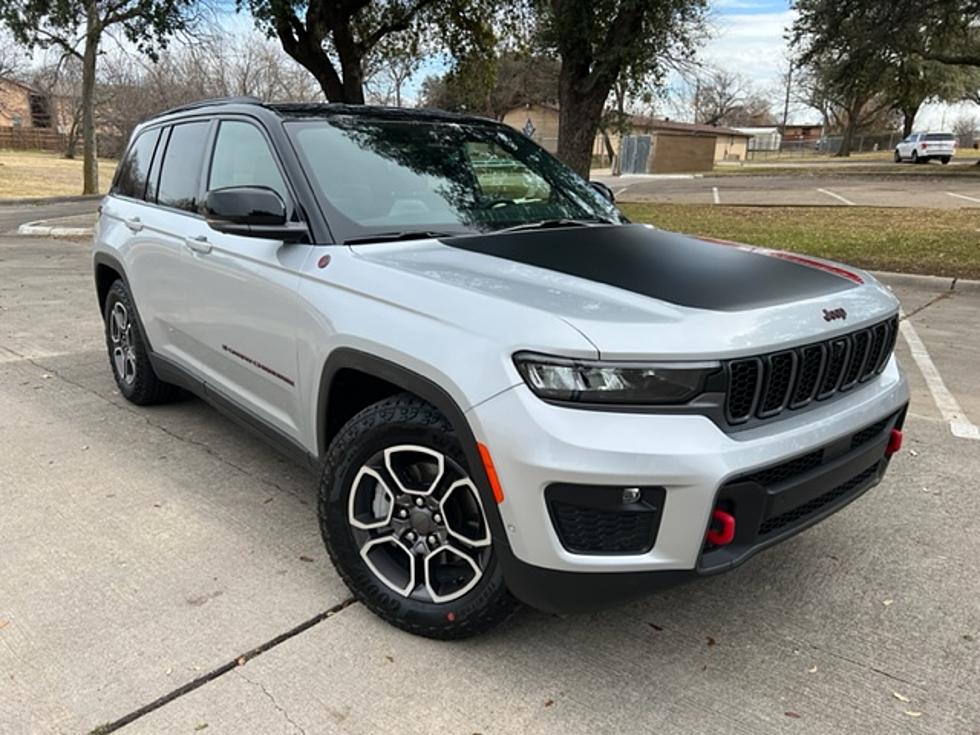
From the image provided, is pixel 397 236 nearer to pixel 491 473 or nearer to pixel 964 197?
pixel 491 473

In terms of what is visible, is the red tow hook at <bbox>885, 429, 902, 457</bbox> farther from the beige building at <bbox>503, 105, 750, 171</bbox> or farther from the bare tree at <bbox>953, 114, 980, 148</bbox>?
the bare tree at <bbox>953, 114, 980, 148</bbox>

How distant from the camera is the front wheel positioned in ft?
8.25

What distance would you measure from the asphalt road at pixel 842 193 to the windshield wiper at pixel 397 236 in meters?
17.8

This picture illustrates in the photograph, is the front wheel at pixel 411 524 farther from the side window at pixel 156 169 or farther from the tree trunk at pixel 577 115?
the tree trunk at pixel 577 115

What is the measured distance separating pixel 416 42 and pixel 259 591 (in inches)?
682

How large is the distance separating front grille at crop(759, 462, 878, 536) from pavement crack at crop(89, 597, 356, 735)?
1.52 m

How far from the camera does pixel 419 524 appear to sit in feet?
8.71

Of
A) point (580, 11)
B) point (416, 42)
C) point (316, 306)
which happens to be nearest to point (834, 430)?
point (316, 306)

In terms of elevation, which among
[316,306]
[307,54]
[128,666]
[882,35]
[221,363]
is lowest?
[128,666]

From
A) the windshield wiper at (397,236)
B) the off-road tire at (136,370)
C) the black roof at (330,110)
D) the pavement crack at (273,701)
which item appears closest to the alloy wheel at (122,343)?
the off-road tire at (136,370)

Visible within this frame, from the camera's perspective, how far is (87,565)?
314 cm

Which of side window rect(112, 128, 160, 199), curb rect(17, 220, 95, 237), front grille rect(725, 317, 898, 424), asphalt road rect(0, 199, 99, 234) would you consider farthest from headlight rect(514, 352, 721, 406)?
asphalt road rect(0, 199, 99, 234)

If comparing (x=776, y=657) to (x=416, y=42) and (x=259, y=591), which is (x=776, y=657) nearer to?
(x=259, y=591)

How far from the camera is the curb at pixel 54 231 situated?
14258mm
